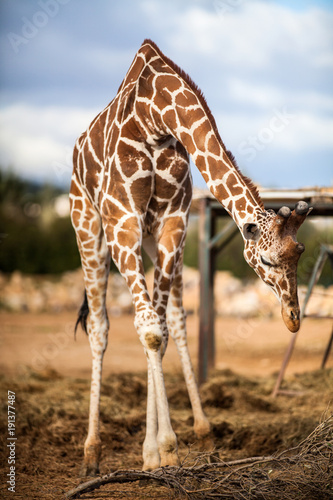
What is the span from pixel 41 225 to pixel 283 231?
65.2 ft

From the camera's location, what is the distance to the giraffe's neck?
11.2 feet

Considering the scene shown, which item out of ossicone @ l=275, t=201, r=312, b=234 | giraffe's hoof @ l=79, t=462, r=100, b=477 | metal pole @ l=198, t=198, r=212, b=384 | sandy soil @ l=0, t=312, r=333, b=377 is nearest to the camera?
ossicone @ l=275, t=201, r=312, b=234

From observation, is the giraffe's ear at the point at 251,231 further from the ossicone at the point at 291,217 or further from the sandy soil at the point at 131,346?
the sandy soil at the point at 131,346

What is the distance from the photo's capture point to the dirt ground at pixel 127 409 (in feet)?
14.0

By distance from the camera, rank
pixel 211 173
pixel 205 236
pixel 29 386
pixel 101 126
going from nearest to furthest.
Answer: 1. pixel 211 173
2. pixel 101 126
3. pixel 29 386
4. pixel 205 236

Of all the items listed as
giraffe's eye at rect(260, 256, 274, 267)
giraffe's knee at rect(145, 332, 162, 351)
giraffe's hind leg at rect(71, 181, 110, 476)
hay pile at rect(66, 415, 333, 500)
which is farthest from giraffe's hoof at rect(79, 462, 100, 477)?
giraffe's eye at rect(260, 256, 274, 267)

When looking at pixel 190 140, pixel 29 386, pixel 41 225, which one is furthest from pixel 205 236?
pixel 41 225

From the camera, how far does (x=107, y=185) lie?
3959mm

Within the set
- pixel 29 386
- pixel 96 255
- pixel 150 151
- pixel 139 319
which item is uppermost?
pixel 150 151

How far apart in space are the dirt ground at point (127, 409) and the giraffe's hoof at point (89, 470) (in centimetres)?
7

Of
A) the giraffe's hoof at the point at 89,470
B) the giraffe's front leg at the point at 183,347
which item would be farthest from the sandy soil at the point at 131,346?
the giraffe's hoof at the point at 89,470

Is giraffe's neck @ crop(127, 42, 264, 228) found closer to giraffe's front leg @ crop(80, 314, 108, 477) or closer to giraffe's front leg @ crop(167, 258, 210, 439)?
giraffe's front leg @ crop(167, 258, 210, 439)

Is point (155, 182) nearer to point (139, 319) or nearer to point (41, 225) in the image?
point (139, 319)

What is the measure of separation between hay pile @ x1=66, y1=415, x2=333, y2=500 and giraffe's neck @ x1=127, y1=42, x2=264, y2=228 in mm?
1430
